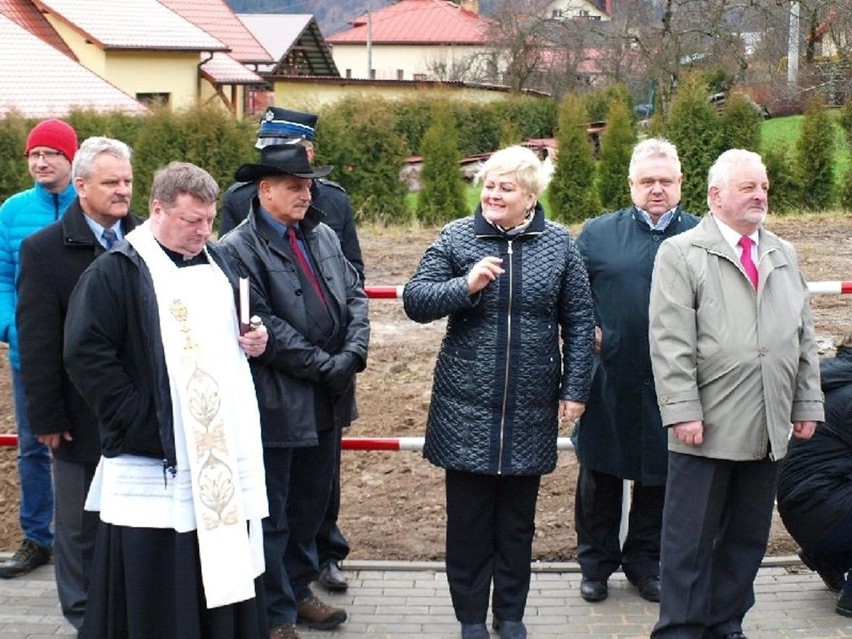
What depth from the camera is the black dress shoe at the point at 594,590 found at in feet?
17.4

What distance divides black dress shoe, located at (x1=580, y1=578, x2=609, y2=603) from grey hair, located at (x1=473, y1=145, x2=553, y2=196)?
5.60 ft

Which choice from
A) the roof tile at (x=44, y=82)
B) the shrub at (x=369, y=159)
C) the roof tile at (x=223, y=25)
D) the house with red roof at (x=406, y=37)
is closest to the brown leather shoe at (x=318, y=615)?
the shrub at (x=369, y=159)

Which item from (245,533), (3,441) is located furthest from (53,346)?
(3,441)

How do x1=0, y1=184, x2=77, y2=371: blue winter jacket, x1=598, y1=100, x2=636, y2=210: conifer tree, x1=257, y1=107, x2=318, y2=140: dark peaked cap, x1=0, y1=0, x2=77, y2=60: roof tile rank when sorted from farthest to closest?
x1=0, y1=0, x2=77, y2=60: roof tile, x1=598, y1=100, x2=636, y2=210: conifer tree, x1=0, y1=184, x2=77, y2=371: blue winter jacket, x1=257, y1=107, x2=318, y2=140: dark peaked cap

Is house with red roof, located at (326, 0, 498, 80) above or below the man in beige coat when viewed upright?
above

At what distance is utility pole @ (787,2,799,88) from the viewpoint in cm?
3004

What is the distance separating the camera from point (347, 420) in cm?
505

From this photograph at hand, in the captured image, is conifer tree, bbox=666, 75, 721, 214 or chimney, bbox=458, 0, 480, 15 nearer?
conifer tree, bbox=666, 75, 721, 214

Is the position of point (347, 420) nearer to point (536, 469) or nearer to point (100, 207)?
point (536, 469)

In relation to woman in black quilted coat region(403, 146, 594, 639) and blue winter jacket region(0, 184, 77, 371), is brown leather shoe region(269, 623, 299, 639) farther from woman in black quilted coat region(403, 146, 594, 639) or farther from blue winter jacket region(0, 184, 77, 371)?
blue winter jacket region(0, 184, 77, 371)

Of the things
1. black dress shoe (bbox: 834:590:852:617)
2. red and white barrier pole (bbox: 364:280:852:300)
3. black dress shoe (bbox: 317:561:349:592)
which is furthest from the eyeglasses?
black dress shoe (bbox: 834:590:852:617)

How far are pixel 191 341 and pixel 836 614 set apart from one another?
2895 millimetres

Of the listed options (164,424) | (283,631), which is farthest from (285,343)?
(283,631)

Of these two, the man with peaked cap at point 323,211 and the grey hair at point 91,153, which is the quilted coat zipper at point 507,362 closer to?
the man with peaked cap at point 323,211
